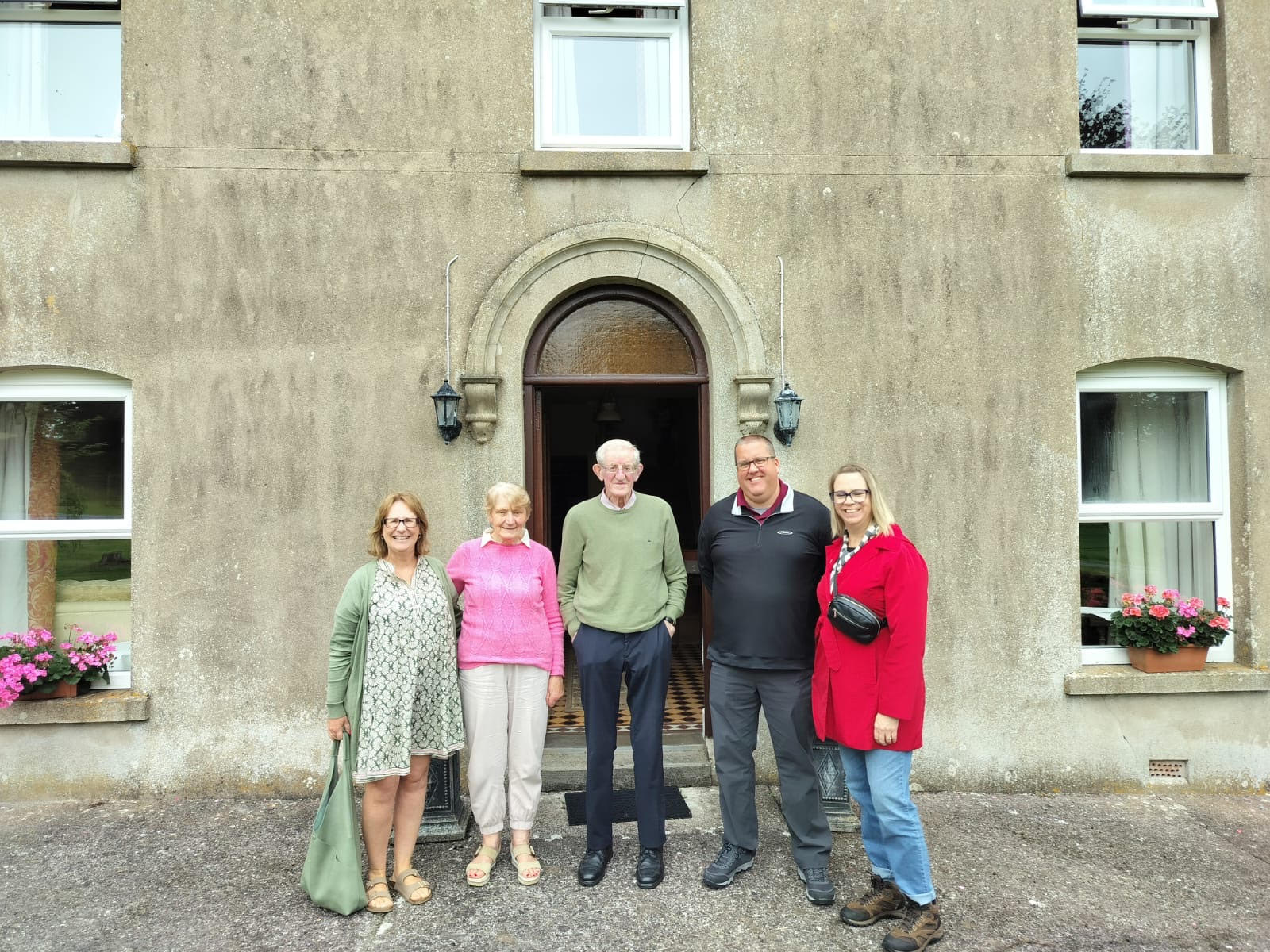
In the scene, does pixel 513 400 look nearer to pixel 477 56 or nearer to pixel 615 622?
pixel 615 622

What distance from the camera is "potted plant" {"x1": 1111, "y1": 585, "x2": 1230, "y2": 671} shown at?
4.91 meters

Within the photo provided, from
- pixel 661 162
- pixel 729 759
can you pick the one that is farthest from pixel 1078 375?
pixel 729 759

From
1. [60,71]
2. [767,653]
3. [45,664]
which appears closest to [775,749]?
[767,653]

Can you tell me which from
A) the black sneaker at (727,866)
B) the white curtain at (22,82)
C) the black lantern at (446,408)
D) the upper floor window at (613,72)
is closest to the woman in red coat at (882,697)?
the black sneaker at (727,866)

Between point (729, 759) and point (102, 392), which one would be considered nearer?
point (729, 759)

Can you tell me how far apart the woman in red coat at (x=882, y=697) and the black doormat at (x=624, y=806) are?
1275 millimetres

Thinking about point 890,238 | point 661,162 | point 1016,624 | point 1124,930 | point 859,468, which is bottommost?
point 1124,930

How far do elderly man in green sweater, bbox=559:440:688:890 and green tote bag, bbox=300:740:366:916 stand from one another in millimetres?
1017

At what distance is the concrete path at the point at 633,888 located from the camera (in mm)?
3318

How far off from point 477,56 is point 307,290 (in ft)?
5.87

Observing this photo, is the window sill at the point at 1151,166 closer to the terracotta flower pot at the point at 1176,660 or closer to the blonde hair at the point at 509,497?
the terracotta flower pot at the point at 1176,660

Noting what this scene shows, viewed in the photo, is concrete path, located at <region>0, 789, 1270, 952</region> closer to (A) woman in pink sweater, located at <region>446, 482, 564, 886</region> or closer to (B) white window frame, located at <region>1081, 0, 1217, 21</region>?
(A) woman in pink sweater, located at <region>446, 482, 564, 886</region>

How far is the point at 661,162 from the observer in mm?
4891

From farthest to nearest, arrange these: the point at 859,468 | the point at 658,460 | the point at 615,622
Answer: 1. the point at 658,460
2. the point at 615,622
3. the point at 859,468
